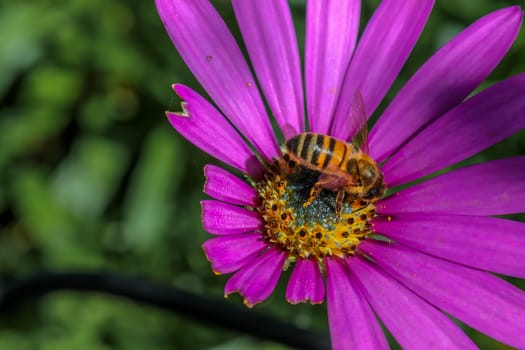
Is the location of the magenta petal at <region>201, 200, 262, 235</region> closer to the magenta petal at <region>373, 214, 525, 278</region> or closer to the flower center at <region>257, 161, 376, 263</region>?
the flower center at <region>257, 161, 376, 263</region>

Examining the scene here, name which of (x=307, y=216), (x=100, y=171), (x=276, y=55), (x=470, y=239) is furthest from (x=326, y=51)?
(x=100, y=171)

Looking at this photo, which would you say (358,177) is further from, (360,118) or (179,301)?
(179,301)

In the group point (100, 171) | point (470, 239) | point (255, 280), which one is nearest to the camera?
point (255, 280)

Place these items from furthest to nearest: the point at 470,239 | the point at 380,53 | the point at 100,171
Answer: the point at 100,171 < the point at 380,53 < the point at 470,239

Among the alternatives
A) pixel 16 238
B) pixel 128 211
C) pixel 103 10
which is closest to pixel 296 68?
pixel 128 211

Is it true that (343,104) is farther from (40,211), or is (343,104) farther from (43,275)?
(40,211)

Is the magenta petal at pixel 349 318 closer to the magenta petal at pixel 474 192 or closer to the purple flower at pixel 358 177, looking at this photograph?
the purple flower at pixel 358 177
